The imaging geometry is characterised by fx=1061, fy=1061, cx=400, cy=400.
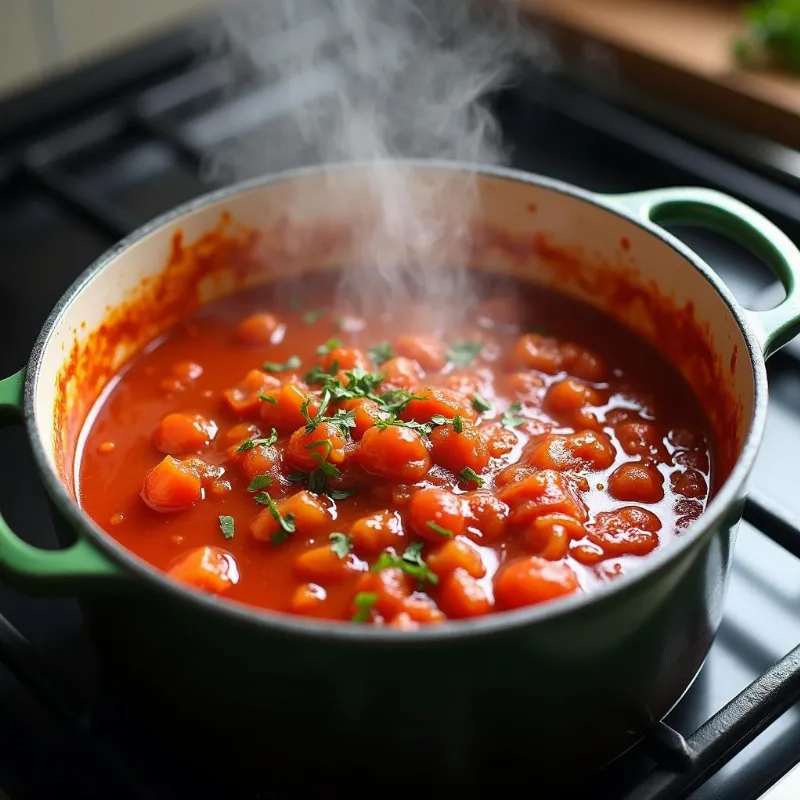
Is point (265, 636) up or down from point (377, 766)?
up

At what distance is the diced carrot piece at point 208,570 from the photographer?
4.99 feet

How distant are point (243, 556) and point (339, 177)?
837mm

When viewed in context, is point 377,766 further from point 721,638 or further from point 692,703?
point 721,638

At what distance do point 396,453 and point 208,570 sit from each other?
332 millimetres

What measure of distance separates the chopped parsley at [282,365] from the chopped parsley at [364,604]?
70 cm

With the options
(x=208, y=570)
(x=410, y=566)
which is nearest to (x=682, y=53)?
(x=410, y=566)

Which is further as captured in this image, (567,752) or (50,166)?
(50,166)

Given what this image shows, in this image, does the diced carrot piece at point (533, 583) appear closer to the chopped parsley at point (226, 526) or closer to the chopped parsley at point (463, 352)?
the chopped parsley at point (226, 526)

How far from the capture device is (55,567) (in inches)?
49.0

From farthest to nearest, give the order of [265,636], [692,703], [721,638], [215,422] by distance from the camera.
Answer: [215,422]
[721,638]
[692,703]
[265,636]

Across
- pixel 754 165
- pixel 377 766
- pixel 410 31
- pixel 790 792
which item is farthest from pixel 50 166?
pixel 790 792

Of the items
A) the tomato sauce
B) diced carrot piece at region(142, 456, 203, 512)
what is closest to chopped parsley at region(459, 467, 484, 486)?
the tomato sauce

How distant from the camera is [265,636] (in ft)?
3.74

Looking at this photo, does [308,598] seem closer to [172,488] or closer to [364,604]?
[364,604]
